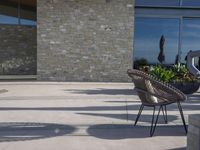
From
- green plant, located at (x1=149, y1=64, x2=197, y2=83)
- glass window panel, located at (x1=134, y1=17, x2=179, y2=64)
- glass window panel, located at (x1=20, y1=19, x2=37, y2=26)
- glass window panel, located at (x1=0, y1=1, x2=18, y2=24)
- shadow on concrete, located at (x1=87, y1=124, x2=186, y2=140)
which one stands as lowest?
shadow on concrete, located at (x1=87, y1=124, x2=186, y2=140)

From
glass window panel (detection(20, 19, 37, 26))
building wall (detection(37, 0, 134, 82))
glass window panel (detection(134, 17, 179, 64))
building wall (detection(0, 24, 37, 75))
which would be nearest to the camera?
building wall (detection(37, 0, 134, 82))

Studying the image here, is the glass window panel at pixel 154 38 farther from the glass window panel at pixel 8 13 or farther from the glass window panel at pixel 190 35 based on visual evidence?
the glass window panel at pixel 8 13

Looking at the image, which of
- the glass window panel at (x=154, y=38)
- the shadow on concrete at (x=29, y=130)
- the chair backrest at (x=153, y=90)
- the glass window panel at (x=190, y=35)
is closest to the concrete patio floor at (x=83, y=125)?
the shadow on concrete at (x=29, y=130)

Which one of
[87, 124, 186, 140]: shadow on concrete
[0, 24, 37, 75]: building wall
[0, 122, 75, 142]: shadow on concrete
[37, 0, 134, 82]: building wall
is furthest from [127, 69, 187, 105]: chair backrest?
[0, 24, 37, 75]: building wall

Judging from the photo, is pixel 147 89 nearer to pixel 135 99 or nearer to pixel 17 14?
pixel 135 99

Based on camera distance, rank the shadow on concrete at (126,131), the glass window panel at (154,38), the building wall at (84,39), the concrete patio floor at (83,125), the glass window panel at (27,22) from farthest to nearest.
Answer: the glass window panel at (27,22)
the glass window panel at (154,38)
the building wall at (84,39)
the shadow on concrete at (126,131)
the concrete patio floor at (83,125)

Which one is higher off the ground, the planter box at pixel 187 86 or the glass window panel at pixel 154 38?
the glass window panel at pixel 154 38

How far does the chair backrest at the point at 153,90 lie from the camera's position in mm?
5848

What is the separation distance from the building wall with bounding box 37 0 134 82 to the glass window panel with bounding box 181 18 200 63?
2366mm

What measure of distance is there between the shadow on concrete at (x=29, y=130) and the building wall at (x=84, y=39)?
9.26 meters

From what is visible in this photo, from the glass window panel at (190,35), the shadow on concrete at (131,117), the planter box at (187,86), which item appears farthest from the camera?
the glass window panel at (190,35)

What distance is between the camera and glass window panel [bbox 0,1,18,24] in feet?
61.1

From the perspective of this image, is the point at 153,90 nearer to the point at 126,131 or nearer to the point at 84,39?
the point at 126,131

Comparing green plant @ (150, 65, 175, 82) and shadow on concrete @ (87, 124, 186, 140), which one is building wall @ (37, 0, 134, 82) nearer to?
green plant @ (150, 65, 175, 82)
